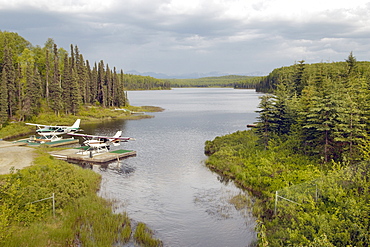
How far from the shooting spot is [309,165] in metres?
25.4

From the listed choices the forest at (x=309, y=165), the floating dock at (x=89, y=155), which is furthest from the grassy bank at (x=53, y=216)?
the floating dock at (x=89, y=155)

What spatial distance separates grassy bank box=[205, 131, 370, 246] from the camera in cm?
1371

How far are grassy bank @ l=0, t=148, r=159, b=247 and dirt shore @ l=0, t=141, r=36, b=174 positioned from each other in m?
4.54

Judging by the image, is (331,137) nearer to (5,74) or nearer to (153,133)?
(153,133)

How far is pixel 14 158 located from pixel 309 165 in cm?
2832

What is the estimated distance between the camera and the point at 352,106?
2623cm

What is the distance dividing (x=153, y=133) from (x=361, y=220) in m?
47.1

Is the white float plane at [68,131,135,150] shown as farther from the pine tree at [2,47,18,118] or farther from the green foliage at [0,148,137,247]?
the pine tree at [2,47,18,118]

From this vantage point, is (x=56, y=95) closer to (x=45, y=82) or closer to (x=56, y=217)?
(x=45, y=82)

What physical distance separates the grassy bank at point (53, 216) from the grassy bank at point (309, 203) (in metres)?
8.99

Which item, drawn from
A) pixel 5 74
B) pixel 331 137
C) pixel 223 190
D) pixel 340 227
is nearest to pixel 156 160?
pixel 223 190

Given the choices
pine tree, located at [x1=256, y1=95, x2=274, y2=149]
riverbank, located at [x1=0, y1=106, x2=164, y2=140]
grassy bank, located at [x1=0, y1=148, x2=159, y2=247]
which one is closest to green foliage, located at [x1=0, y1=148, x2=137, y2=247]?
grassy bank, located at [x1=0, y1=148, x2=159, y2=247]

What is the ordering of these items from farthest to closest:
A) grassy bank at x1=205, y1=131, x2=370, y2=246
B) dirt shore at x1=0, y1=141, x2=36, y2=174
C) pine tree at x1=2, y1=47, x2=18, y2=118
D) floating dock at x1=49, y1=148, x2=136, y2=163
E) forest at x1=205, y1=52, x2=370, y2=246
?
1. pine tree at x1=2, y1=47, x2=18, y2=118
2. floating dock at x1=49, y1=148, x2=136, y2=163
3. dirt shore at x1=0, y1=141, x2=36, y2=174
4. forest at x1=205, y1=52, x2=370, y2=246
5. grassy bank at x1=205, y1=131, x2=370, y2=246

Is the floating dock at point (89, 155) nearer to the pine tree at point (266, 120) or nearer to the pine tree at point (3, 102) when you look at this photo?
the pine tree at point (266, 120)
